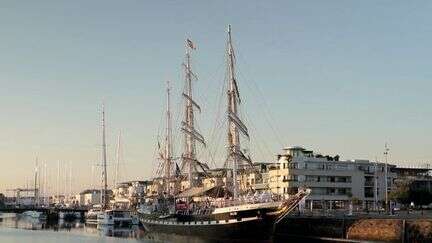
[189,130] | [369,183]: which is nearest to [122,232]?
[189,130]

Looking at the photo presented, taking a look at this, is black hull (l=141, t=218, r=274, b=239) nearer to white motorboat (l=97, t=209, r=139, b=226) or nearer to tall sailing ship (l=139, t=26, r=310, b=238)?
tall sailing ship (l=139, t=26, r=310, b=238)

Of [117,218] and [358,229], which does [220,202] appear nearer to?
[358,229]

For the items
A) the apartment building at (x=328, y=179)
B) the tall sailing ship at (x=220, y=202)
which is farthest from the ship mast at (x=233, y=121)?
A: the apartment building at (x=328, y=179)

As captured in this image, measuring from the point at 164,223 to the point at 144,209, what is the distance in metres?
21.7

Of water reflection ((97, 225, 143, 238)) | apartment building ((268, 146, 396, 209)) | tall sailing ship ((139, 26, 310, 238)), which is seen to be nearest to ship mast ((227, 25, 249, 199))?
tall sailing ship ((139, 26, 310, 238))

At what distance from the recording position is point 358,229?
273 feet

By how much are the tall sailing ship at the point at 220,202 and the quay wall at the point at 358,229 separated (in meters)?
7.63

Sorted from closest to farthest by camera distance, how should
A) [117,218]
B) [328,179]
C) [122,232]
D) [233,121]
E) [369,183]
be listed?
[233,121]
[122,232]
[117,218]
[328,179]
[369,183]

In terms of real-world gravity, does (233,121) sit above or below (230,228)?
above

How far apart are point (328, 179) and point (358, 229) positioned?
299 feet

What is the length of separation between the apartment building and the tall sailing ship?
1341 inches

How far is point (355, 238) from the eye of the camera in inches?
3278

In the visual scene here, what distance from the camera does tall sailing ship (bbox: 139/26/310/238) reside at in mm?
81875

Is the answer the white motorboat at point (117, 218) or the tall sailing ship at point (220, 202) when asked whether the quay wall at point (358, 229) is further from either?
the white motorboat at point (117, 218)
